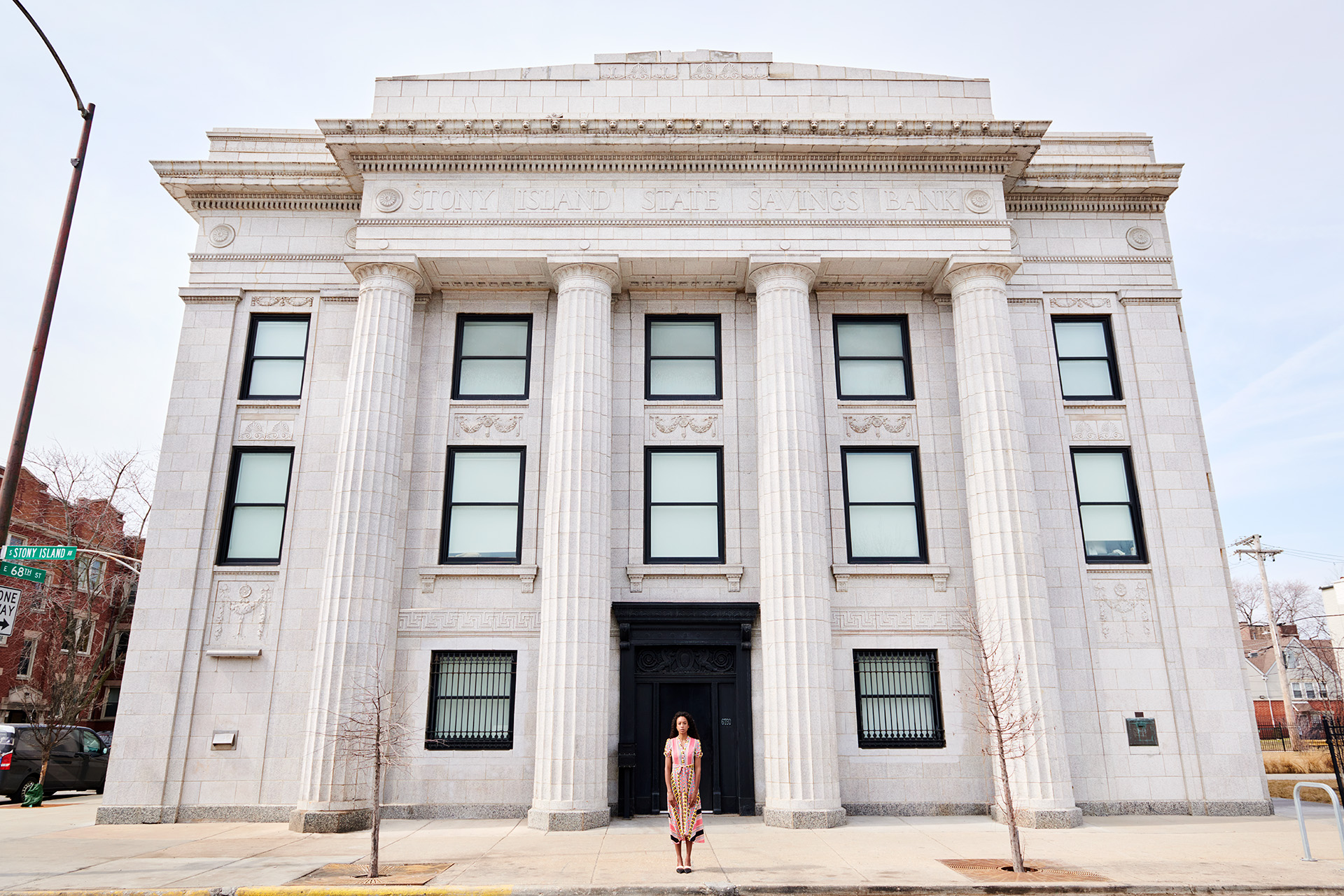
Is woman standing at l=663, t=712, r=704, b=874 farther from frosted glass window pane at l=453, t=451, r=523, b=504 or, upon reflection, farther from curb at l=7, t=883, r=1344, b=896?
frosted glass window pane at l=453, t=451, r=523, b=504

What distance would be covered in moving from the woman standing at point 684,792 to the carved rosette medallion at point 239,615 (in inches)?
387

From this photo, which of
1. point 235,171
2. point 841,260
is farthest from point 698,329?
point 235,171

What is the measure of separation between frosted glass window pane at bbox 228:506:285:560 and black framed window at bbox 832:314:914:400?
40.3 ft

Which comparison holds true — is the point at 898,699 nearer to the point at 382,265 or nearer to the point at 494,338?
the point at 494,338

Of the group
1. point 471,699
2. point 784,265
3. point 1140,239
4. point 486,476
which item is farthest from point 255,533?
point 1140,239

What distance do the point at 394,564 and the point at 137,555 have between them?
26.1 meters

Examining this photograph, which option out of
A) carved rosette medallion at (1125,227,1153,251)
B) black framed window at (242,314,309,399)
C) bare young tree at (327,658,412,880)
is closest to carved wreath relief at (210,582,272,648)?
bare young tree at (327,658,412,880)

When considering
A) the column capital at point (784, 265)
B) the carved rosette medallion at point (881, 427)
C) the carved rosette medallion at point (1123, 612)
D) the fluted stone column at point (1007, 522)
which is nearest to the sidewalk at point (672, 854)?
the fluted stone column at point (1007, 522)

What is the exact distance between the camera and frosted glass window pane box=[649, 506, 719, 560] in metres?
17.4

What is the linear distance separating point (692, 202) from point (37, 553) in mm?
13168

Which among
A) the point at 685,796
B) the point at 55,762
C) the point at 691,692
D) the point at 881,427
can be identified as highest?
the point at 881,427

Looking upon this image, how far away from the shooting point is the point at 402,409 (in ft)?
56.6

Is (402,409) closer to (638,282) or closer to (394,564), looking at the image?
(394,564)

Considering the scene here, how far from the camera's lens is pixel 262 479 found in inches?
693
